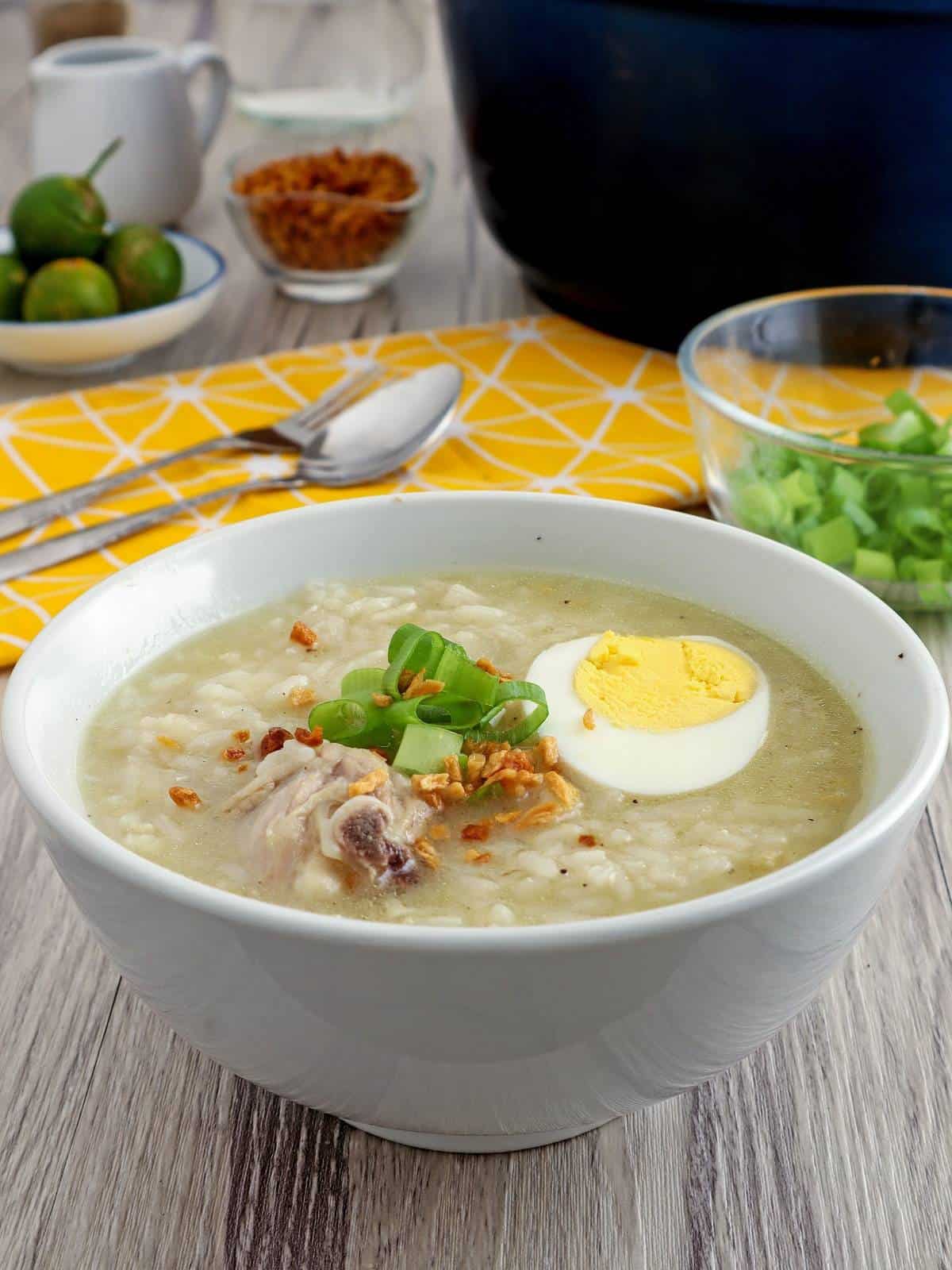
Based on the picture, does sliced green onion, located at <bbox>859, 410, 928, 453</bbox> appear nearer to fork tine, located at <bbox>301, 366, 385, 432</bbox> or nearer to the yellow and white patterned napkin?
the yellow and white patterned napkin

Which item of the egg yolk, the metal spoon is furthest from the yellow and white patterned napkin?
the egg yolk

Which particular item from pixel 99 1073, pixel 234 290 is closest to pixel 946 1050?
pixel 99 1073

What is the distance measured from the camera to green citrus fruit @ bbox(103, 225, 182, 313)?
3.30 metres

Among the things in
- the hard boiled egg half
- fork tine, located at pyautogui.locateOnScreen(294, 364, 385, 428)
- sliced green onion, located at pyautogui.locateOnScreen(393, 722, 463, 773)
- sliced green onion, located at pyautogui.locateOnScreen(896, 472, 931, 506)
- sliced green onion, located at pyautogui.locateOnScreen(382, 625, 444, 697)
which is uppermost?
sliced green onion, located at pyautogui.locateOnScreen(382, 625, 444, 697)

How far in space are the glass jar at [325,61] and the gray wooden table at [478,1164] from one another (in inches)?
142

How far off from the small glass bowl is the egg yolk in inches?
82.4

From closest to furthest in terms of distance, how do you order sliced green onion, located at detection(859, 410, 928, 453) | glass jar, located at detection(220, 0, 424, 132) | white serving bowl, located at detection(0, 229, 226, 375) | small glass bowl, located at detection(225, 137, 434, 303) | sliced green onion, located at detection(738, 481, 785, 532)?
sliced green onion, located at detection(738, 481, 785, 532) < sliced green onion, located at detection(859, 410, 928, 453) < white serving bowl, located at detection(0, 229, 226, 375) < small glass bowl, located at detection(225, 137, 434, 303) < glass jar, located at detection(220, 0, 424, 132)

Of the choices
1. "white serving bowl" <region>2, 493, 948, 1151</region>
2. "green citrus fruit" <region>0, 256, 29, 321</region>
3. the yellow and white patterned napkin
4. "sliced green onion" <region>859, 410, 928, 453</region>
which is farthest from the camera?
"green citrus fruit" <region>0, 256, 29, 321</region>

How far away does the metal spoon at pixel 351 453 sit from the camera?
2.54 m

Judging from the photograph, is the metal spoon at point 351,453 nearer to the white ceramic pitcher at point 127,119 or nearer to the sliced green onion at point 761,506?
the sliced green onion at point 761,506

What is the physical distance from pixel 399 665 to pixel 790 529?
1090mm

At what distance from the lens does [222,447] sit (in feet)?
9.32

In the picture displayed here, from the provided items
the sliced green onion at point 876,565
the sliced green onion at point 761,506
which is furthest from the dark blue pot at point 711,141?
the sliced green onion at point 876,565

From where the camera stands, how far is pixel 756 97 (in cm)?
279
